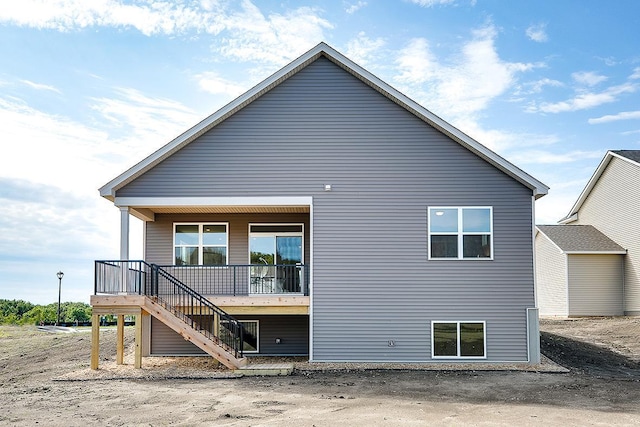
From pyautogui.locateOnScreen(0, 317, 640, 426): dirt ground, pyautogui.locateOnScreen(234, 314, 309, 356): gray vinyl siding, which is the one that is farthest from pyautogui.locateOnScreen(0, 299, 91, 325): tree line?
pyautogui.locateOnScreen(234, 314, 309, 356): gray vinyl siding

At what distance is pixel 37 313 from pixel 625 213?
36076 mm

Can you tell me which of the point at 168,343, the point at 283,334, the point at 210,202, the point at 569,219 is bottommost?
the point at 168,343

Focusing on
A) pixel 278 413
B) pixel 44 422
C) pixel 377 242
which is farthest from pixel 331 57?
pixel 44 422

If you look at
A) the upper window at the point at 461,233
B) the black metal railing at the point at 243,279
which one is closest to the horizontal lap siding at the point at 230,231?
the black metal railing at the point at 243,279

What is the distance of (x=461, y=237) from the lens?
59.4 feet

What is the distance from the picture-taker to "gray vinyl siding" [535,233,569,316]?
32594 millimetres

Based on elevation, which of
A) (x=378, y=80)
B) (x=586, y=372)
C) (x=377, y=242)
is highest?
(x=378, y=80)

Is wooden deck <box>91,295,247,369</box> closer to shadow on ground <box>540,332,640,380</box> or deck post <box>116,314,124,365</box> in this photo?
deck post <box>116,314,124,365</box>

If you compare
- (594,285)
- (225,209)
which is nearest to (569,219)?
(594,285)

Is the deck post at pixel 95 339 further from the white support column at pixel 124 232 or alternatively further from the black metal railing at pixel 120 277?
the white support column at pixel 124 232

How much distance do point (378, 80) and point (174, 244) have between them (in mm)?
7877

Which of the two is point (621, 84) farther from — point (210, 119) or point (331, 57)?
point (210, 119)

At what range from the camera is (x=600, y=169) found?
34.2 metres

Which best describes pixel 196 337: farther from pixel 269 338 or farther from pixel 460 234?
pixel 460 234
